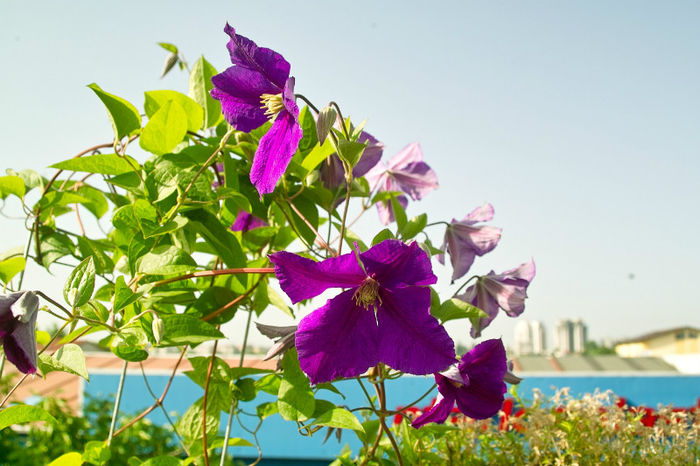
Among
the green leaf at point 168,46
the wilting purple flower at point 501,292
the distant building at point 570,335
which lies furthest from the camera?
the distant building at point 570,335

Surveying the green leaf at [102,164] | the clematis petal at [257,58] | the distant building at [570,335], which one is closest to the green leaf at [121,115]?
the green leaf at [102,164]

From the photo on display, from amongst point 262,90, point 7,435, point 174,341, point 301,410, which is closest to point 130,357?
point 174,341

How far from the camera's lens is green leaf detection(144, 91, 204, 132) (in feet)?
2.09

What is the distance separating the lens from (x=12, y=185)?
686mm

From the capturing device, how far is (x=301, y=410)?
55 centimetres

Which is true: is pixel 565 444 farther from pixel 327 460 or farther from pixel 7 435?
pixel 327 460

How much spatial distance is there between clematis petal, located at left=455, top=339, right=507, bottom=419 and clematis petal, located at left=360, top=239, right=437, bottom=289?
145 millimetres

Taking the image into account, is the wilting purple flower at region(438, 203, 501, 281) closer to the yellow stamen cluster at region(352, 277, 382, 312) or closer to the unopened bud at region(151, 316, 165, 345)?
the yellow stamen cluster at region(352, 277, 382, 312)

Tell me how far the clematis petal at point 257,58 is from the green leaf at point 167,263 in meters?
0.18

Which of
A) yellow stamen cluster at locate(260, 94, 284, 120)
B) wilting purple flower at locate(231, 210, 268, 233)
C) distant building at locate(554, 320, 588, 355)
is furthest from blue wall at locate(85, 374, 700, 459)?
distant building at locate(554, 320, 588, 355)

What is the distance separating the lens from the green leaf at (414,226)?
58 cm

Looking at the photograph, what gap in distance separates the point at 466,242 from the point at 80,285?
0.43 meters

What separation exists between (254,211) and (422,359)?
0.94 feet

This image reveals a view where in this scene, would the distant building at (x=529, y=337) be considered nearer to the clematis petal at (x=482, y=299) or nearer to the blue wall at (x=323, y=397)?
the blue wall at (x=323, y=397)
